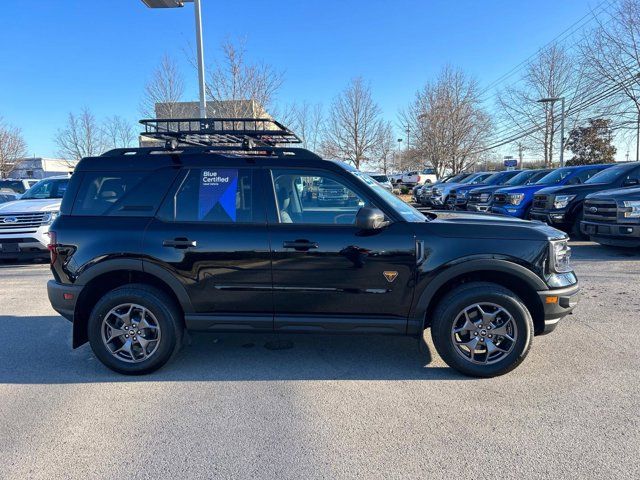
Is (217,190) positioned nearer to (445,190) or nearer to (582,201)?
(582,201)

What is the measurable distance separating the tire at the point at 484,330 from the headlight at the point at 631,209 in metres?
6.25

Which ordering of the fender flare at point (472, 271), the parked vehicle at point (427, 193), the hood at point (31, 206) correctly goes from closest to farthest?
the fender flare at point (472, 271)
the hood at point (31, 206)
the parked vehicle at point (427, 193)

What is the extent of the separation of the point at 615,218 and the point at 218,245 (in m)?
8.06

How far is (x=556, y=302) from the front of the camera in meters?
3.61

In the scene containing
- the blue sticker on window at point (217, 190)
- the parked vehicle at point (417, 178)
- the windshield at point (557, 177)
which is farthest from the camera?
the parked vehicle at point (417, 178)

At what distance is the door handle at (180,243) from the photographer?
3693 millimetres

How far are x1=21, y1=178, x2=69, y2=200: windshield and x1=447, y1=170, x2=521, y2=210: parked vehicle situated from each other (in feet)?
43.5

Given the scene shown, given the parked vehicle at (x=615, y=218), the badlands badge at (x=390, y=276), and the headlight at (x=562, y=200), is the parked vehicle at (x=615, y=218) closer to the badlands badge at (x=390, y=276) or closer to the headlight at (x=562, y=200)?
the headlight at (x=562, y=200)

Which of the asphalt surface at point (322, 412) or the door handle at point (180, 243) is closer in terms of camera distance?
the asphalt surface at point (322, 412)

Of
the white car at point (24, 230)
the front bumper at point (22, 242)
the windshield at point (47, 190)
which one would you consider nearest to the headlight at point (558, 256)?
the white car at point (24, 230)

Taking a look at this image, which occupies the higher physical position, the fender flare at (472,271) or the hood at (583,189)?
the hood at (583,189)

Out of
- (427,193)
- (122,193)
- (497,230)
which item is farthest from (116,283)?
(427,193)

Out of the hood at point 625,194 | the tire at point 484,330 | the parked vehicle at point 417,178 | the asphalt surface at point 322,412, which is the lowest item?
the asphalt surface at point 322,412

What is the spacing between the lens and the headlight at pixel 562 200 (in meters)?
10.5
